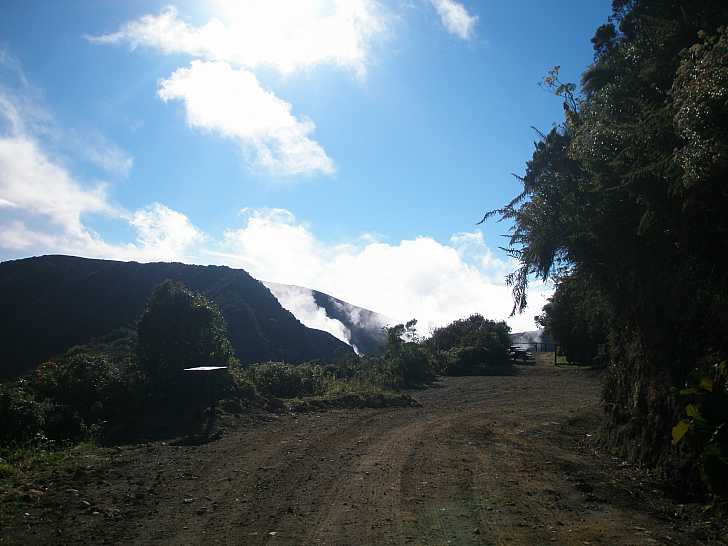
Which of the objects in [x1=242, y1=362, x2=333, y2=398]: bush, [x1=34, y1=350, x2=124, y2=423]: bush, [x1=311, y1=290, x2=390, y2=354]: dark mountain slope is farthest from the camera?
[x1=311, y1=290, x2=390, y2=354]: dark mountain slope

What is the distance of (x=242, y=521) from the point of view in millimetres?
5527

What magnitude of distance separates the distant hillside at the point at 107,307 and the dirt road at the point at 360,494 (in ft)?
107

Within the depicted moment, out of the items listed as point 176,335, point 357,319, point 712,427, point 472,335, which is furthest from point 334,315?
point 712,427

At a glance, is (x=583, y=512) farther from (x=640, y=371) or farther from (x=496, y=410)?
(x=496, y=410)

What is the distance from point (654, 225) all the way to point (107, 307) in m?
50.3

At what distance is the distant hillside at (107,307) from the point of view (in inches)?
1711

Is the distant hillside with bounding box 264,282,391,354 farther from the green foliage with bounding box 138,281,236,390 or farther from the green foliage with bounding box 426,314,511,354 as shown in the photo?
the green foliage with bounding box 138,281,236,390

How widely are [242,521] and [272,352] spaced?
38572 mm

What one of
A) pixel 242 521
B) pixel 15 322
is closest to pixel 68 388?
pixel 242 521

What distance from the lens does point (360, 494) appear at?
6.47 meters

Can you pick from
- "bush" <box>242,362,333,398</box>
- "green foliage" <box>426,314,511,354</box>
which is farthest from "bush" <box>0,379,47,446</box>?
"green foliage" <box>426,314,511,354</box>

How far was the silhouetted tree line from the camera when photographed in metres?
5.22

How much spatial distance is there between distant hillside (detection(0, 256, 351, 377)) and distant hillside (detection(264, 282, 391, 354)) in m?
5.69

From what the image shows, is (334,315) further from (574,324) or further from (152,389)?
(152,389)
